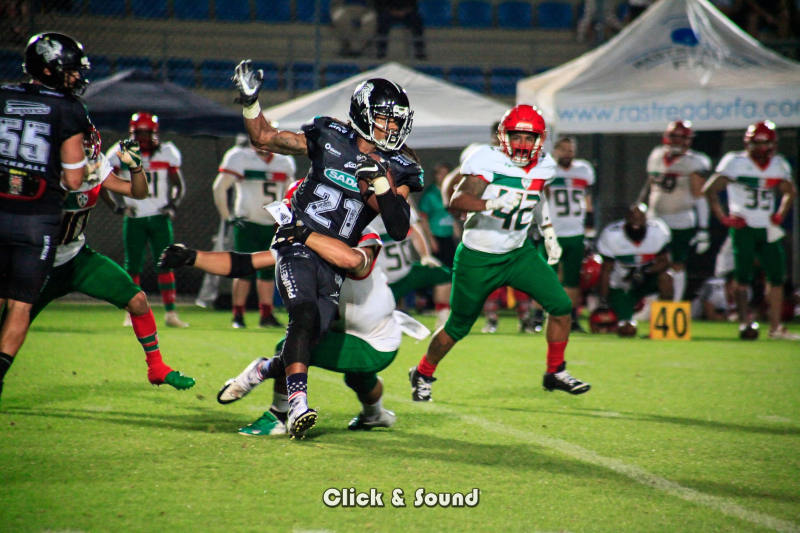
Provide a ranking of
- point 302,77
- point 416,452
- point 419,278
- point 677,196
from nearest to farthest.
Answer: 1. point 416,452
2. point 419,278
3. point 677,196
4. point 302,77

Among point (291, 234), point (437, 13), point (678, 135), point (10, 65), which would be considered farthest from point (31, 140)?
point (437, 13)

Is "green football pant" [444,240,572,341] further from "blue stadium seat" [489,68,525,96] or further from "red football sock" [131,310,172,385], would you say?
"blue stadium seat" [489,68,525,96]

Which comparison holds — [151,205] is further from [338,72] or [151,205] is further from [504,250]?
[338,72]

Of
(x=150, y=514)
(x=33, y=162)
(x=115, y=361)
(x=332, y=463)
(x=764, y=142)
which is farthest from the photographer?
(x=764, y=142)

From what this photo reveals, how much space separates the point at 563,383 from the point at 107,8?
9.82 metres

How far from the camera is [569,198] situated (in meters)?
8.90

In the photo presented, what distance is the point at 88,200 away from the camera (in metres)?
4.43

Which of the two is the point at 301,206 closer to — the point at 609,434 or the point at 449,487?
the point at 449,487

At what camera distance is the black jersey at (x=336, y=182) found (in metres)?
4.10

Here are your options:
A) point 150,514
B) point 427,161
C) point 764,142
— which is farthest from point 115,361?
point 427,161

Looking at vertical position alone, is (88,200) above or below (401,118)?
below

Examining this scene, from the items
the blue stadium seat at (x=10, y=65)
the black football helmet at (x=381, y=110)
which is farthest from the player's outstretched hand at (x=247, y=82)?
the blue stadium seat at (x=10, y=65)

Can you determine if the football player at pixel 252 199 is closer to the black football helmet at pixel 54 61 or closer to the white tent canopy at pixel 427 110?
the white tent canopy at pixel 427 110

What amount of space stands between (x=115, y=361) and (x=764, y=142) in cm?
662
